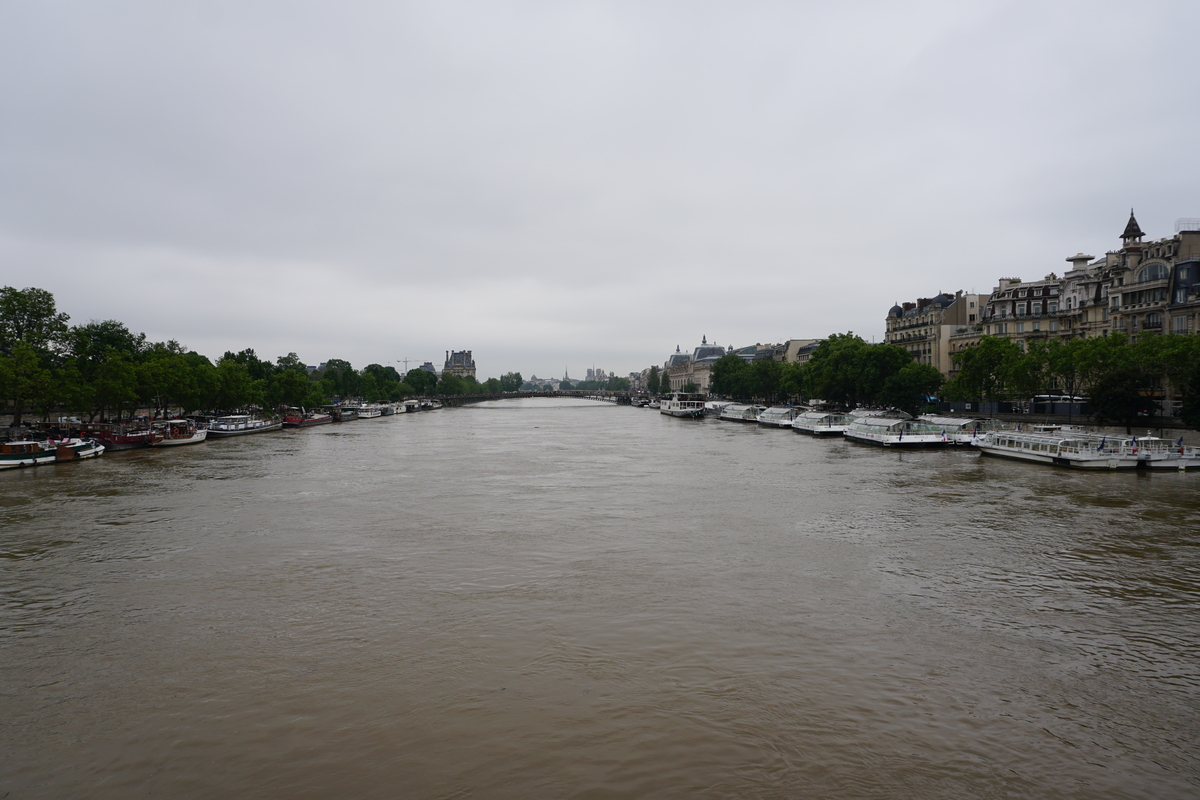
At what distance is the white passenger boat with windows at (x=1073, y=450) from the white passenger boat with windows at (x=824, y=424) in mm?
23570

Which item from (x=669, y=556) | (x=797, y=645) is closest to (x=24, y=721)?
(x=797, y=645)

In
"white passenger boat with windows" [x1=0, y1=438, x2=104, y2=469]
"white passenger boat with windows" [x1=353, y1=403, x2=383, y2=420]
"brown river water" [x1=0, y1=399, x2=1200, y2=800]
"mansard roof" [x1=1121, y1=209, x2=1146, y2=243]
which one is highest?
"mansard roof" [x1=1121, y1=209, x2=1146, y2=243]

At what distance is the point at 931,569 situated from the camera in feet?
63.7

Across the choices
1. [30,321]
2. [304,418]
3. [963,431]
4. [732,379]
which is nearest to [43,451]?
[30,321]

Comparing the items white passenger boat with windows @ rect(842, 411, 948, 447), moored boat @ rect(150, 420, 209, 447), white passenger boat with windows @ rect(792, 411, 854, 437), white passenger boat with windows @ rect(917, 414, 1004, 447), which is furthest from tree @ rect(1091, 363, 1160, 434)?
moored boat @ rect(150, 420, 209, 447)

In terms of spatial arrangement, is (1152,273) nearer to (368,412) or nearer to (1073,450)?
(1073,450)

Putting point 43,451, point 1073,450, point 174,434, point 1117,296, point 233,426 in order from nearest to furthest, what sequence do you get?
point 1073,450
point 43,451
point 174,434
point 1117,296
point 233,426

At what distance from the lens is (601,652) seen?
43.0ft

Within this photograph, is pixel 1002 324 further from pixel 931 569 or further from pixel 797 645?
pixel 797 645

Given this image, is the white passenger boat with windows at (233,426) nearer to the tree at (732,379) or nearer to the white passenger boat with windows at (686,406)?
the white passenger boat with windows at (686,406)

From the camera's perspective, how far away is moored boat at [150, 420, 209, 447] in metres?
59.3

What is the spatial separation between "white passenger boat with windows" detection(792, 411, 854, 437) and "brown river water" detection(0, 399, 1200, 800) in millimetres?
43096

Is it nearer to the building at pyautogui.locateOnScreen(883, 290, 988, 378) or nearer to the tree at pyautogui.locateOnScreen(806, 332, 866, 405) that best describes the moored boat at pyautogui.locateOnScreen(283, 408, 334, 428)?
the tree at pyautogui.locateOnScreen(806, 332, 866, 405)

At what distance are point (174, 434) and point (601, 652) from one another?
203 ft
